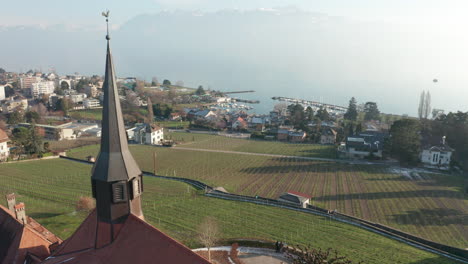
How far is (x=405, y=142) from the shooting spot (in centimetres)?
4409

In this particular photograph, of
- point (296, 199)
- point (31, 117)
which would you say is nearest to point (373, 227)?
point (296, 199)

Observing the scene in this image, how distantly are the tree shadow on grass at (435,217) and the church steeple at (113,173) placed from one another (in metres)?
25.4

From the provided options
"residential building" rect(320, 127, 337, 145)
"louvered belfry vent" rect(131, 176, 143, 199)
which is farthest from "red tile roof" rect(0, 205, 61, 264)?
"residential building" rect(320, 127, 337, 145)

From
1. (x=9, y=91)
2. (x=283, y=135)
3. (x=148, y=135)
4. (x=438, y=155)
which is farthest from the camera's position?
(x=9, y=91)

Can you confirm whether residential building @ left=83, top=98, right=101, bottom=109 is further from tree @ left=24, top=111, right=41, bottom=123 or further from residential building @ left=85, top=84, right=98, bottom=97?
tree @ left=24, top=111, right=41, bottom=123

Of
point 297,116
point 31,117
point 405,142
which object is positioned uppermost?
point 297,116

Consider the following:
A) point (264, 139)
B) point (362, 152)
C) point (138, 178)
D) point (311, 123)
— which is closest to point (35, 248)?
point (138, 178)

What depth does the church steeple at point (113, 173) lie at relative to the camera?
30.0 ft

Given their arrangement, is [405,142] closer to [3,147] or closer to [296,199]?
[296,199]

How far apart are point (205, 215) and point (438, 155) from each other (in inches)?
1517

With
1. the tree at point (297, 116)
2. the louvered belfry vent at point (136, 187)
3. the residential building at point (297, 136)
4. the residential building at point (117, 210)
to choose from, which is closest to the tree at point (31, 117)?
the residential building at point (297, 136)

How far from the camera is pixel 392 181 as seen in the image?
3719cm

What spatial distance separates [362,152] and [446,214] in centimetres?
2082

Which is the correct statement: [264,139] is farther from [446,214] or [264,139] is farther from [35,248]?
[35,248]
